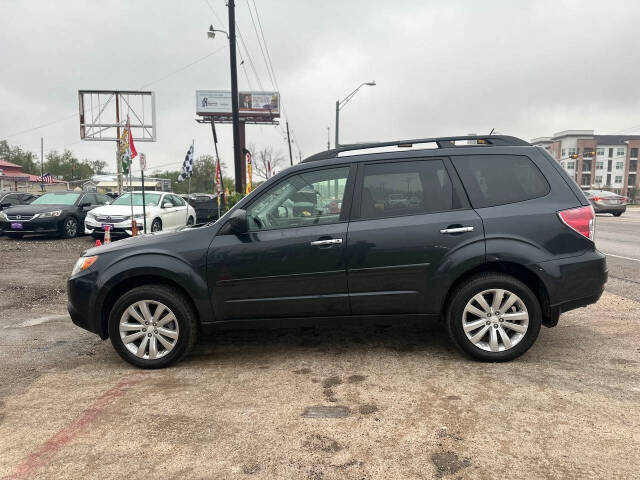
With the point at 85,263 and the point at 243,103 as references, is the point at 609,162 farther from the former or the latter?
the point at 85,263

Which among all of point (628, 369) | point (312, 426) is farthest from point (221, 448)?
point (628, 369)

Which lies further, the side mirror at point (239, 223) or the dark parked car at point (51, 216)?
A: the dark parked car at point (51, 216)

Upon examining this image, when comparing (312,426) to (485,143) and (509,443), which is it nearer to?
(509,443)

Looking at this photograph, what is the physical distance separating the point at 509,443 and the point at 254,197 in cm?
265

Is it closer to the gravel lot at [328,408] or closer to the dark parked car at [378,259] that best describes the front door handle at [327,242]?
the dark parked car at [378,259]

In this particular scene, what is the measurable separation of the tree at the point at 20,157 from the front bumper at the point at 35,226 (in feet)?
257

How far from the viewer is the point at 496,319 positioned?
12.5 ft

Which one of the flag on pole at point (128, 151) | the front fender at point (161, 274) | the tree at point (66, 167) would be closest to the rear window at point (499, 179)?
the front fender at point (161, 274)

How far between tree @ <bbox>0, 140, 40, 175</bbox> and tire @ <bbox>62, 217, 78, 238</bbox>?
78449 millimetres

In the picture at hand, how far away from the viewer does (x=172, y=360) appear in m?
3.98

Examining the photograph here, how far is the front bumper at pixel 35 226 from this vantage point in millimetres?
13711

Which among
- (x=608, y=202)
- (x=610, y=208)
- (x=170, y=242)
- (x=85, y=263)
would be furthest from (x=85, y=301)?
(x=610, y=208)

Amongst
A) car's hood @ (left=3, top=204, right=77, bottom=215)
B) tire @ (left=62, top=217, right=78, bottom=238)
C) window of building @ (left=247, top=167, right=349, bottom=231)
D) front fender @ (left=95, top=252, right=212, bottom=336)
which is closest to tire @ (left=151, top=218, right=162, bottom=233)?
tire @ (left=62, top=217, right=78, bottom=238)

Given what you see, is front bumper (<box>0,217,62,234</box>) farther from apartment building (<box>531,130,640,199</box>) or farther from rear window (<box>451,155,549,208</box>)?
apartment building (<box>531,130,640,199</box>)
